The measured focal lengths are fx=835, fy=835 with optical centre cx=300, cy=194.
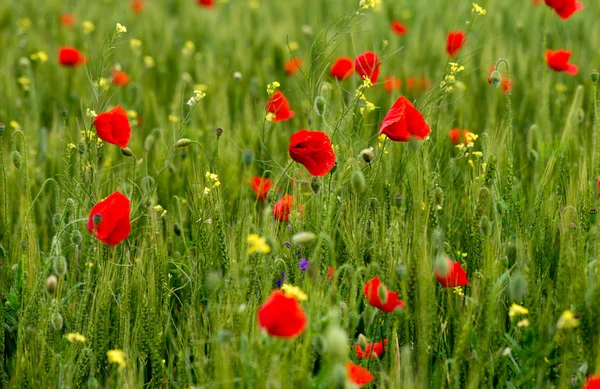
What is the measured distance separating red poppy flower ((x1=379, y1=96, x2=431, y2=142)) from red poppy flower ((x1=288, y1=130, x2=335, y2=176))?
5.0 inches

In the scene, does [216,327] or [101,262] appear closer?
[216,327]

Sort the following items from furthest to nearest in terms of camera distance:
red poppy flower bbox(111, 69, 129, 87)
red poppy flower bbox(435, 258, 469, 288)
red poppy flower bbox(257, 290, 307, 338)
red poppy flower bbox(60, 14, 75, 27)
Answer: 1. red poppy flower bbox(60, 14, 75, 27)
2. red poppy flower bbox(111, 69, 129, 87)
3. red poppy flower bbox(435, 258, 469, 288)
4. red poppy flower bbox(257, 290, 307, 338)

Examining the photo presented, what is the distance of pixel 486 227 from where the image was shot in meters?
1.70

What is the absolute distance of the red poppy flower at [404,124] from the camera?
5.80 feet

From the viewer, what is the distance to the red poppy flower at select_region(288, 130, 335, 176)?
5.78ft

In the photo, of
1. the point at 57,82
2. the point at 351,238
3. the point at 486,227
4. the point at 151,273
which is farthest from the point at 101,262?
the point at 57,82

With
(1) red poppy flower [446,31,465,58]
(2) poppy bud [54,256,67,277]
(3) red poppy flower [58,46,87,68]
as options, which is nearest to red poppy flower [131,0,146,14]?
(3) red poppy flower [58,46,87,68]

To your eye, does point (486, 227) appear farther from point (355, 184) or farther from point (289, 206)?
point (289, 206)

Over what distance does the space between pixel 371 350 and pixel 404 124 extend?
509mm

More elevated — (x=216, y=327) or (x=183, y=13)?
(x=183, y=13)

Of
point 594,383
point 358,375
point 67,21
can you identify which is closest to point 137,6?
point 67,21

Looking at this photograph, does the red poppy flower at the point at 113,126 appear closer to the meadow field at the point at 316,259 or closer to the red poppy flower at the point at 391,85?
the meadow field at the point at 316,259

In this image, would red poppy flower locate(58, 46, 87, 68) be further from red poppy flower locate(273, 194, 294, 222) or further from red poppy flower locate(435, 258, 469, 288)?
red poppy flower locate(435, 258, 469, 288)

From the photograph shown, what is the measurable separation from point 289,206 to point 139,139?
118cm
